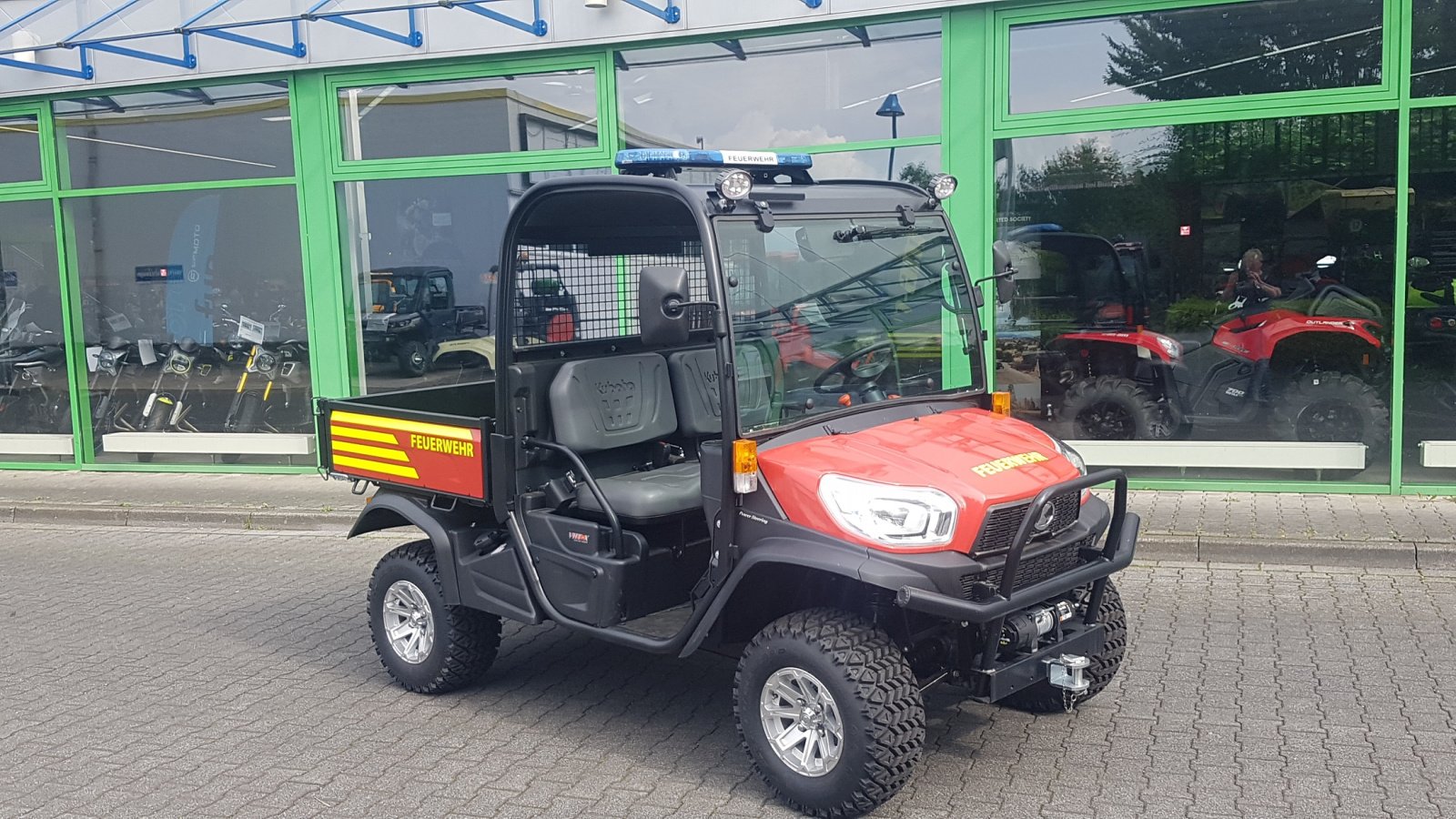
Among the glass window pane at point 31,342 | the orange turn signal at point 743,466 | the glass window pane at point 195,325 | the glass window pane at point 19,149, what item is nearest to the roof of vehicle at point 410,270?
the glass window pane at point 195,325

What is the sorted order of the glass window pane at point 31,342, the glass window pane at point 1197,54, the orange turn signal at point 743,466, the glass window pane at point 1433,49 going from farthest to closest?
the glass window pane at point 31,342 → the glass window pane at point 1197,54 → the glass window pane at point 1433,49 → the orange turn signal at point 743,466

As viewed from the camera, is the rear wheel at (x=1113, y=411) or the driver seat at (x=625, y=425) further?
the rear wheel at (x=1113, y=411)

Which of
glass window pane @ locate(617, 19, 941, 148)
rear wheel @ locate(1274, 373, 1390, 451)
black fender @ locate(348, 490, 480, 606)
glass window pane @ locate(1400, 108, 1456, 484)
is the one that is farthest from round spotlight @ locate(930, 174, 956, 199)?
glass window pane @ locate(1400, 108, 1456, 484)

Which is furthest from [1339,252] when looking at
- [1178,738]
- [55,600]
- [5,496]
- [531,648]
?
[5,496]

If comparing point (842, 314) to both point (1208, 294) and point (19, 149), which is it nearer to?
point (1208, 294)

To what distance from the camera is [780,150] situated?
403 inches

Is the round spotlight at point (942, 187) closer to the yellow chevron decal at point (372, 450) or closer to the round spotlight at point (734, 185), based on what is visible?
the round spotlight at point (734, 185)

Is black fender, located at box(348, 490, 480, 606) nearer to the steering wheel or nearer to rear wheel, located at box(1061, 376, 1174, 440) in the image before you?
the steering wheel

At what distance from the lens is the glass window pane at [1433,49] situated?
853 centimetres

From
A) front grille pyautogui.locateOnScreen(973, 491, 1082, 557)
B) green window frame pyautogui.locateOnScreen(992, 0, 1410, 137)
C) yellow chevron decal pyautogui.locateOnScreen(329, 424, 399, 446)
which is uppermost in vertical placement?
green window frame pyautogui.locateOnScreen(992, 0, 1410, 137)

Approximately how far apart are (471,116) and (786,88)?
2.71 metres

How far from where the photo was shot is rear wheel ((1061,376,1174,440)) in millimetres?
9445

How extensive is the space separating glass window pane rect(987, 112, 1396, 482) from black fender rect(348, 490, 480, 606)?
5.32m

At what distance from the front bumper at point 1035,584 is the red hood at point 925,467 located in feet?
0.51
